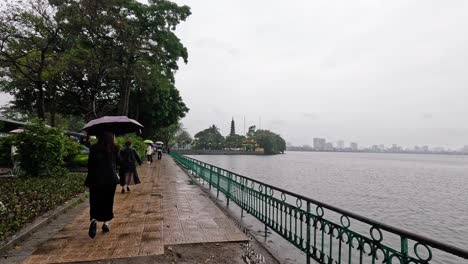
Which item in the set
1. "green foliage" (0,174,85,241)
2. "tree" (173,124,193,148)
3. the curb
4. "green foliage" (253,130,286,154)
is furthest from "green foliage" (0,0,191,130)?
"green foliage" (253,130,286,154)

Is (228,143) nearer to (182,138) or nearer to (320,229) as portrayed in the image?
(182,138)

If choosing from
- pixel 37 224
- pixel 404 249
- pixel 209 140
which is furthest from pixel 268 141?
pixel 404 249

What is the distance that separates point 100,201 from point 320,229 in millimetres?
3640

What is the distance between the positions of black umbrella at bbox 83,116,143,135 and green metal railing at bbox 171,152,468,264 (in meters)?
3.04

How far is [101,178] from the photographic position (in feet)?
16.6

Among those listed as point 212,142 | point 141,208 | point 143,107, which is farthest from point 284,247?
point 212,142

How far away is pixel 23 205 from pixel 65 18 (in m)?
15.0

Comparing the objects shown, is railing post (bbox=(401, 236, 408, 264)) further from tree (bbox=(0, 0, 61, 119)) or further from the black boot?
tree (bbox=(0, 0, 61, 119))

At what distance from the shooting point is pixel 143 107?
1391 inches

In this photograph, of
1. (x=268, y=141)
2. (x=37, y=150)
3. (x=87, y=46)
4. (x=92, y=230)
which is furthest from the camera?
(x=268, y=141)

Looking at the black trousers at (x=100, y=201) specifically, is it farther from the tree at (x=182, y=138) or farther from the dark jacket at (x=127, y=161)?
the tree at (x=182, y=138)

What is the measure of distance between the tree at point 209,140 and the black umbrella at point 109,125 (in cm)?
11685

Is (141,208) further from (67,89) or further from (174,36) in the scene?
(67,89)

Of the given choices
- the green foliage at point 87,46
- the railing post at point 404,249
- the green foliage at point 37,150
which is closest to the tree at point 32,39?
the green foliage at point 87,46
